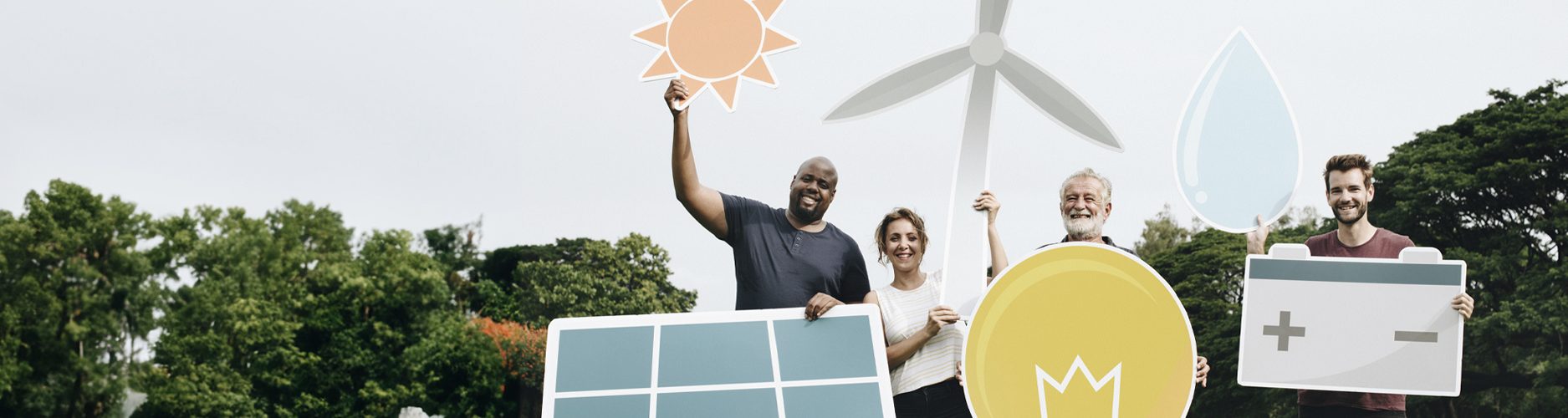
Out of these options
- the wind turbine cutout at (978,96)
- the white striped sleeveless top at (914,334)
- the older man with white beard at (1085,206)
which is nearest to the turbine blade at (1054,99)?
the wind turbine cutout at (978,96)

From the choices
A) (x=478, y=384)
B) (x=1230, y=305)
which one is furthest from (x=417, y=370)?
(x=1230, y=305)

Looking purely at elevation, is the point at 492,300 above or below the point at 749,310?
above

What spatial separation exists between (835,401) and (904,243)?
104cm

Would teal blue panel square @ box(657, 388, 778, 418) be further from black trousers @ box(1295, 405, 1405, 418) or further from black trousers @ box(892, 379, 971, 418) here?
black trousers @ box(1295, 405, 1405, 418)

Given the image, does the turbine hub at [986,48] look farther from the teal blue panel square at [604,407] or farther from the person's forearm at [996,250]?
the teal blue panel square at [604,407]

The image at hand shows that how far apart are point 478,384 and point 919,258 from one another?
45.6 m

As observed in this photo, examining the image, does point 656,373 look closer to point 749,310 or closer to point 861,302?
point 749,310

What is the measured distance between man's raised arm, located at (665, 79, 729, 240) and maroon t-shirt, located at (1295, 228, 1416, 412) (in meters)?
3.54

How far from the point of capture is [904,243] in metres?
6.79

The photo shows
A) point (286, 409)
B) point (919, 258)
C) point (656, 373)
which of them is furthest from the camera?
point (286, 409)

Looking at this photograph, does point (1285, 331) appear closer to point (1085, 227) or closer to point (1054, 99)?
point (1085, 227)

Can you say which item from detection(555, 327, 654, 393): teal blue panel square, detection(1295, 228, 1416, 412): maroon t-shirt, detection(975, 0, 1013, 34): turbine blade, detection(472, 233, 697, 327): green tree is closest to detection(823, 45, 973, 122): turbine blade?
detection(975, 0, 1013, 34): turbine blade

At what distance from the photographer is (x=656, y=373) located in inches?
245

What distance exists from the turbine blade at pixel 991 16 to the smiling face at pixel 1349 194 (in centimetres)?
212
